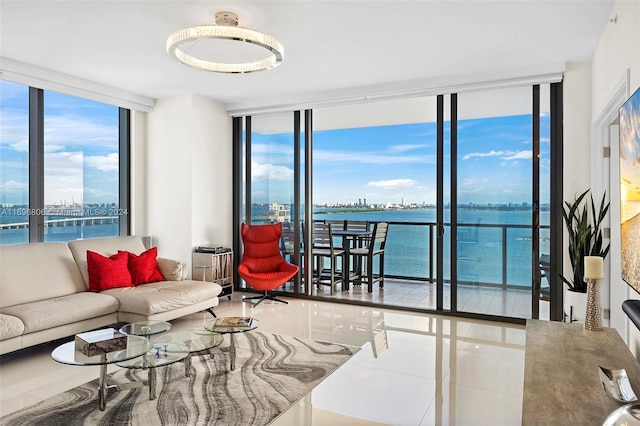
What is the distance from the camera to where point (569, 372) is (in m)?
1.98

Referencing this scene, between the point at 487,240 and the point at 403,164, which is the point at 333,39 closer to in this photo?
the point at 487,240

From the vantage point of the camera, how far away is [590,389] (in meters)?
1.80

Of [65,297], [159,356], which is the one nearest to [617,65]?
[159,356]

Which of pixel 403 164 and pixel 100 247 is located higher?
pixel 403 164

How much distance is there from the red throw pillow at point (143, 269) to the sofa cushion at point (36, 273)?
1.63ft

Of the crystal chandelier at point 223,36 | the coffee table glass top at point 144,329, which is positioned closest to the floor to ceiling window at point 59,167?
the coffee table glass top at point 144,329

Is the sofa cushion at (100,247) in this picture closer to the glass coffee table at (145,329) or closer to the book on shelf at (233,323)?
the glass coffee table at (145,329)

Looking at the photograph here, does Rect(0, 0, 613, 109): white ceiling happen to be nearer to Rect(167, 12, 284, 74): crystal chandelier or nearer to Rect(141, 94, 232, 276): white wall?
Rect(167, 12, 284, 74): crystal chandelier

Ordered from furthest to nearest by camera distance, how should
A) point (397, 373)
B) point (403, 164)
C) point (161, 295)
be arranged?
point (403, 164) → point (161, 295) → point (397, 373)

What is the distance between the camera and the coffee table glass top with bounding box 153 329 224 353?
320cm

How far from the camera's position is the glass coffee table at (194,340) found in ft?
10.5

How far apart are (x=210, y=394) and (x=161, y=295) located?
165 cm

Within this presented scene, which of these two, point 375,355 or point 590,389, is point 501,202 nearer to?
point 375,355

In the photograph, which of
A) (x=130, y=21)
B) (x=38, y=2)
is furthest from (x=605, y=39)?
(x=38, y=2)
